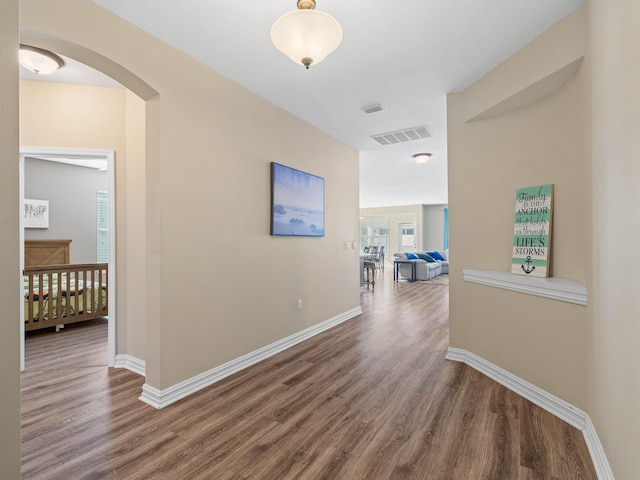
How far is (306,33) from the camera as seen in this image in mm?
1672

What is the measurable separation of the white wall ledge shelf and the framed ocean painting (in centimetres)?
181

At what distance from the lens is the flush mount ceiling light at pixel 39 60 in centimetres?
232

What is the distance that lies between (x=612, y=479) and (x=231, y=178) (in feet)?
9.85

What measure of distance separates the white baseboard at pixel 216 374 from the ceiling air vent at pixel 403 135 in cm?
265

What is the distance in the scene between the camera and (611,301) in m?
1.47

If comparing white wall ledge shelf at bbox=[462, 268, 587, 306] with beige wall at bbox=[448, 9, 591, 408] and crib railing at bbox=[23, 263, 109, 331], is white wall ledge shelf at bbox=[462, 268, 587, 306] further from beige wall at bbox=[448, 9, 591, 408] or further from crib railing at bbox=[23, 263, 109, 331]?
crib railing at bbox=[23, 263, 109, 331]

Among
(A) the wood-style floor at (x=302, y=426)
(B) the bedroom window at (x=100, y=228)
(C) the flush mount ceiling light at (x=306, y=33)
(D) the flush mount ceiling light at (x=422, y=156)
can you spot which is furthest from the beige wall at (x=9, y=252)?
(B) the bedroom window at (x=100, y=228)

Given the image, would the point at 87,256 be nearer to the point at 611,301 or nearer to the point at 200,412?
the point at 200,412

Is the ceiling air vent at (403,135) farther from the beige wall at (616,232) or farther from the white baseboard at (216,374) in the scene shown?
the white baseboard at (216,374)

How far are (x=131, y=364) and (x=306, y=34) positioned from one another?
3023 mm

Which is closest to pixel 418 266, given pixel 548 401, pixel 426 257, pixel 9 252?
pixel 426 257

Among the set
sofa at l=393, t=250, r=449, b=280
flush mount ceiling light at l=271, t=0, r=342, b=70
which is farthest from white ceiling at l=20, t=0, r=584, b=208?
sofa at l=393, t=250, r=449, b=280

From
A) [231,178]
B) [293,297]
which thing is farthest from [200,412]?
[231,178]

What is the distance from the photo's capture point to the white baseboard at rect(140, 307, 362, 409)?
2.22 meters
